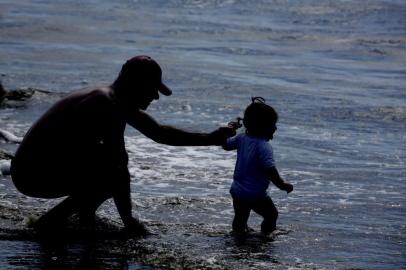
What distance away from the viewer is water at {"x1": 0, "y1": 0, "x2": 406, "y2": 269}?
7602 mm

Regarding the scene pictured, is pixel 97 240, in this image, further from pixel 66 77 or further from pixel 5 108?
pixel 66 77

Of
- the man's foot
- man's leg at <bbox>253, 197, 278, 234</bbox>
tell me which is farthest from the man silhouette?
man's leg at <bbox>253, 197, 278, 234</bbox>

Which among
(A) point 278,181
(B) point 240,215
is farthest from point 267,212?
(A) point 278,181

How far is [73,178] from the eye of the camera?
676cm

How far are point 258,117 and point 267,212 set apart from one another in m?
0.72

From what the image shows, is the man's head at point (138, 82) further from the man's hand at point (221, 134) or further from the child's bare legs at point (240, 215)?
the child's bare legs at point (240, 215)

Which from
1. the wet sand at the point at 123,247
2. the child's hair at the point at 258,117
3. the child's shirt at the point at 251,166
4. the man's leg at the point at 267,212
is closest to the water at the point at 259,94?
the wet sand at the point at 123,247

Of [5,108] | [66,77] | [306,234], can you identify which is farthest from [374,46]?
[306,234]

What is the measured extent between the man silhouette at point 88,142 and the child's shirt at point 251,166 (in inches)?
23.9

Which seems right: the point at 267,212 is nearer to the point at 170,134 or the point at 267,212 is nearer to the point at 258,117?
the point at 258,117

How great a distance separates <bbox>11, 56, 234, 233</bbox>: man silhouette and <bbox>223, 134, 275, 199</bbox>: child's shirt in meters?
0.61

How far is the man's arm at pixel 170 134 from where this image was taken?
684 centimetres

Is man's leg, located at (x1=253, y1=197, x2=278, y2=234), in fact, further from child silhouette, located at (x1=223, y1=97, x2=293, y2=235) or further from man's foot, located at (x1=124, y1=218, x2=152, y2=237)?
man's foot, located at (x1=124, y1=218, x2=152, y2=237)

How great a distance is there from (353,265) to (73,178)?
1974 millimetres
